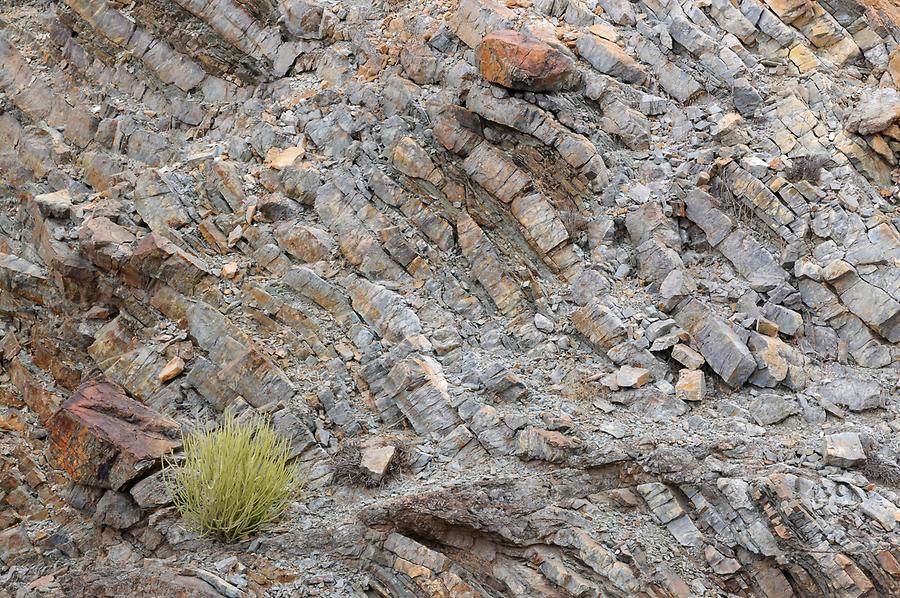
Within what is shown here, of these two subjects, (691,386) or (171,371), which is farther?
(171,371)

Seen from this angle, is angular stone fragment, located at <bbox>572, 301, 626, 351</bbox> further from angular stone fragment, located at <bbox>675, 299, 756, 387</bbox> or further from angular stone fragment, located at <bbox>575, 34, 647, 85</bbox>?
angular stone fragment, located at <bbox>575, 34, 647, 85</bbox>

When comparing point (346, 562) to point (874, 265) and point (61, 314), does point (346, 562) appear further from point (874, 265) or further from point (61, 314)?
point (874, 265)

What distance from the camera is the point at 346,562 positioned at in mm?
9172

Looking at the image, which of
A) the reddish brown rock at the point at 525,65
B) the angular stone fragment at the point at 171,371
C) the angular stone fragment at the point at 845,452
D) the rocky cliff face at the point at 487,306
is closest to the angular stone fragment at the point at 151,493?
the rocky cliff face at the point at 487,306

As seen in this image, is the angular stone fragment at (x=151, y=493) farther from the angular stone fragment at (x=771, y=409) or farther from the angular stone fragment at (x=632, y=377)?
the angular stone fragment at (x=771, y=409)

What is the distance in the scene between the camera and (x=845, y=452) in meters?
8.84

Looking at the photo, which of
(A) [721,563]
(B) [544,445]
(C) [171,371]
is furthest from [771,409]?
(C) [171,371]

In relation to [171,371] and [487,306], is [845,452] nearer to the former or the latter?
[487,306]

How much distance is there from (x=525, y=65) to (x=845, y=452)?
6.86m

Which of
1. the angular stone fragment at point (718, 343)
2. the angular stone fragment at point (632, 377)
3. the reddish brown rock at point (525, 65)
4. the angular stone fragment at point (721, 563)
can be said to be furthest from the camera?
the reddish brown rock at point (525, 65)

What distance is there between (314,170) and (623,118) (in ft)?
15.9

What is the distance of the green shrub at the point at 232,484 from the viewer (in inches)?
367

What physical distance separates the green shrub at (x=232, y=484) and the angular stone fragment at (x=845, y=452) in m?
5.99

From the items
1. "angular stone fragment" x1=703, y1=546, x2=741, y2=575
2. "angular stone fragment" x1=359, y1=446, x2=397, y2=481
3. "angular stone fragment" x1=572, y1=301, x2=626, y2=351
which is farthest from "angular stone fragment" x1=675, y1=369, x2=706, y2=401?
"angular stone fragment" x1=359, y1=446, x2=397, y2=481
